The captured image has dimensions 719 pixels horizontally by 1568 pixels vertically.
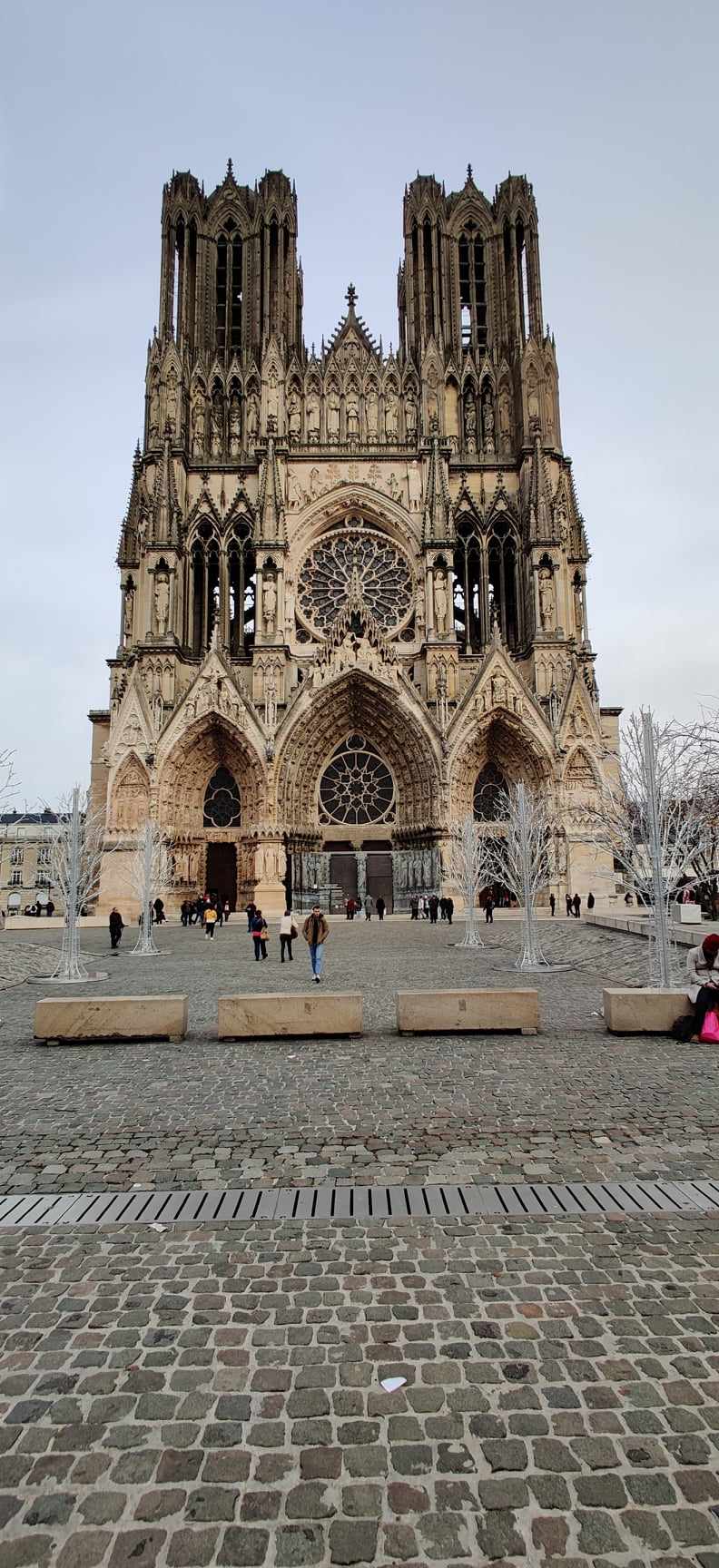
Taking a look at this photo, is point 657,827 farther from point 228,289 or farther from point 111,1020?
point 228,289

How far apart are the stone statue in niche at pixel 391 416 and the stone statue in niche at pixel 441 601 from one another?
24.5 feet

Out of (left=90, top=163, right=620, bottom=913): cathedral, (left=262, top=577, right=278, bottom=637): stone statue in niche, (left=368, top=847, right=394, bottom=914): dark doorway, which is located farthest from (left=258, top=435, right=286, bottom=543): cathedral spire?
(left=368, top=847, right=394, bottom=914): dark doorway

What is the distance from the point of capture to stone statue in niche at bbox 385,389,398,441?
3491 cm

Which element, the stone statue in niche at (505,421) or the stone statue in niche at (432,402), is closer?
the stone statue in niche at (432,402)

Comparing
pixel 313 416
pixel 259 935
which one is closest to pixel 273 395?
pixel 313 416

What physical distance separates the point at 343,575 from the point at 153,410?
10.3 m

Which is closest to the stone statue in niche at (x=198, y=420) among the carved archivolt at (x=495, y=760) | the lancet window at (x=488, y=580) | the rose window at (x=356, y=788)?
the lancet window at (x=488, y=580)

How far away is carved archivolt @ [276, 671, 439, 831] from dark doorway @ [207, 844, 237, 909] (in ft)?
10.3

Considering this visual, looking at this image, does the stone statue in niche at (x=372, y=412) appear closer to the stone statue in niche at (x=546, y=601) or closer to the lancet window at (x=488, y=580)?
the lancet window at (x=488, y=580)

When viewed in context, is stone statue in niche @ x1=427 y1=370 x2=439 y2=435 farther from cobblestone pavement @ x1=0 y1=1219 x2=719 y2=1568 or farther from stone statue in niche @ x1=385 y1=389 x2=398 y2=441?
cobblestone pavement @ x1=0 y1=1219 x2=719 y2=1568

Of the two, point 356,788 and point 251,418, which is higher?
point 251,418

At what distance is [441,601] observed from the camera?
1251 inches

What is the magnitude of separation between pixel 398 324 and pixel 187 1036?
137 ft

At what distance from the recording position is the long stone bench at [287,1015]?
8141 millimetres
